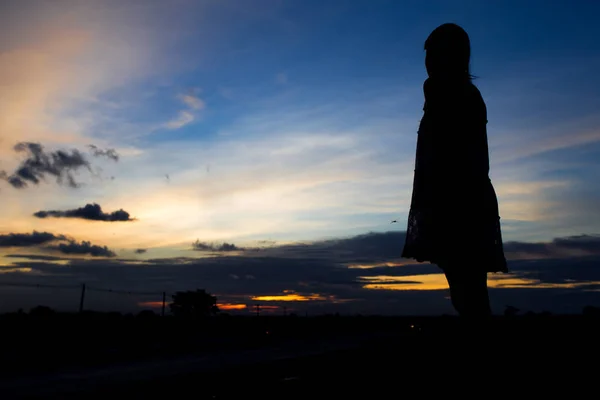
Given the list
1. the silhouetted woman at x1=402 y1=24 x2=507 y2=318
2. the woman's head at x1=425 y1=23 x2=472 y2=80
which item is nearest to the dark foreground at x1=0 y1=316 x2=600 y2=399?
the silhouetted woman at x1=402 y1=24 x2=507 y2=318

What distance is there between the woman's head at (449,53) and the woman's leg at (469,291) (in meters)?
2.45

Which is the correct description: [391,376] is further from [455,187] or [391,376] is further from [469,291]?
[455,187]

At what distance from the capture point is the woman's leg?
6457 mm

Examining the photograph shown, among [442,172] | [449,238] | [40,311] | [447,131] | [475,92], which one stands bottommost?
[40,311]

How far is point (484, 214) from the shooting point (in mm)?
6742

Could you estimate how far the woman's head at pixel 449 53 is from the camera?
7.04 meters

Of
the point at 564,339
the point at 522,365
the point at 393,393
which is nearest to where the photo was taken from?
the point at 393,393

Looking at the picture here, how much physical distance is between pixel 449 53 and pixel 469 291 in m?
3.02

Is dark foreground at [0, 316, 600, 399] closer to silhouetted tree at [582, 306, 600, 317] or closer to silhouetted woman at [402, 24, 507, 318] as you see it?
silhouetted woman at [402, 24, 507, 318]

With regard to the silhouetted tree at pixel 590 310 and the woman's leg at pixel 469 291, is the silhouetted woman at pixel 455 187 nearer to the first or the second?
the woman's leg at pixel 469 291

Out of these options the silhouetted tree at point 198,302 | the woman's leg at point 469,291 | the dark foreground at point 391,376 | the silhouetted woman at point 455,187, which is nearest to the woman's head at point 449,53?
the silhouetted woman at point 455,187

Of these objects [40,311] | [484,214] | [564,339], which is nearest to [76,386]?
[484,214]

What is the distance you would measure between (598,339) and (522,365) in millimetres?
3579

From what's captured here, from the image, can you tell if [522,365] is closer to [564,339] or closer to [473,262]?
[473,262]
